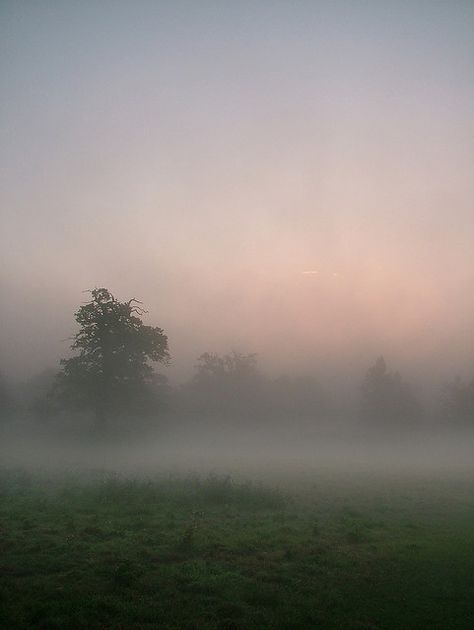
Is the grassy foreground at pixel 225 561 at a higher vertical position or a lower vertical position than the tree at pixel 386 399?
lower

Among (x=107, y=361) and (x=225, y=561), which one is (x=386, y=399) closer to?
(x=107, y=361)

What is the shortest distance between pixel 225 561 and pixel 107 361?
34.2 metres

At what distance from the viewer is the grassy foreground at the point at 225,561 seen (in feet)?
29.7

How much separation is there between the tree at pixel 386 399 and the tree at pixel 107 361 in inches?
1769

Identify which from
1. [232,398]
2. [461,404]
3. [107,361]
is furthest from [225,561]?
[461,404]

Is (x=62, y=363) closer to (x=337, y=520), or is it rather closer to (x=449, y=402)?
(x=337, y=520)

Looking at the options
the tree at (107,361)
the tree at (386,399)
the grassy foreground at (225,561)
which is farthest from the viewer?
the tree at (386,399)

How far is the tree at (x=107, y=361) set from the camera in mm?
43312

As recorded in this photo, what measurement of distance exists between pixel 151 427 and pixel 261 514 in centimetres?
3296

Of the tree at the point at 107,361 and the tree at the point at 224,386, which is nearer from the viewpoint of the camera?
the tree at the point at 107,361

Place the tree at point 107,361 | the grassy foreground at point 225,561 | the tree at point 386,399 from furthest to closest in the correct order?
the tree at point 386,399 → the tree at point 107,361 → the grassy foreground at point 225,561

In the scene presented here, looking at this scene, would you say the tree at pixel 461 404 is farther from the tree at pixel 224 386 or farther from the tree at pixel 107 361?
the tree at pixel 107 361

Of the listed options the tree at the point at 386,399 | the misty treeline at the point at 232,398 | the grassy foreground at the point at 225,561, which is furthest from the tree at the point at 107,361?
the tree at the point at 386,399

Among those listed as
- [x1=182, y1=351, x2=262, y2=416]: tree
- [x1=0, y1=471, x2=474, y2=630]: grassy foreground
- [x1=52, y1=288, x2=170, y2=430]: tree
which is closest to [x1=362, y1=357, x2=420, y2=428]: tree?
[x1=182, y1=351, x2=262, y2=416]: tree
